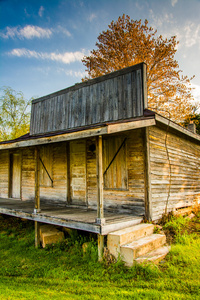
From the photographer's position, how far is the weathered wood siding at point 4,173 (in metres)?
12.0

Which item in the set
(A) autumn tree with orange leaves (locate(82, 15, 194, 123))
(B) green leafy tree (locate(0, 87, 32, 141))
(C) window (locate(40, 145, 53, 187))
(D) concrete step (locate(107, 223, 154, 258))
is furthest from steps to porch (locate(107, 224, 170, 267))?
(B) green leafy tree (locate(0, 87, 32, 141))

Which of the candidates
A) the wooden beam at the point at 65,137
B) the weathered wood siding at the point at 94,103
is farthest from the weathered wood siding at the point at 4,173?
the wooden beam at the point at 65,137

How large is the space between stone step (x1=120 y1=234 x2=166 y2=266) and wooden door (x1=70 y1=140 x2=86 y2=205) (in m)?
3.36

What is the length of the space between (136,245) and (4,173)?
9656 mm

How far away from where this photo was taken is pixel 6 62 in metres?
21.7

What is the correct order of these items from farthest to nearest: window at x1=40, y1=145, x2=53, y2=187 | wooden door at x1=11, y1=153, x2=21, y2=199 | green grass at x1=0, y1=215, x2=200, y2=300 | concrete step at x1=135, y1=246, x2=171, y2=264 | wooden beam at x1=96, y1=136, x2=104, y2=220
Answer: wooden door at x1=11, y1=153, x2=21, y2=199, window at x1=40, y1=145, x2=53, y2=187, wooden beam at x1=96, y1=136, x2=104, y2=220, concrete step at x1=135, y1=246, x2=171, y2=264, green grass at x1=0, y1=215, x2=200, y2=300

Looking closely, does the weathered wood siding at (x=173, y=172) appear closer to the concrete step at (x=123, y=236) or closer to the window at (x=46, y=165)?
the concrete step at (x=123, y=236)

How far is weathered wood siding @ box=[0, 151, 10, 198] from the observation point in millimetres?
11961

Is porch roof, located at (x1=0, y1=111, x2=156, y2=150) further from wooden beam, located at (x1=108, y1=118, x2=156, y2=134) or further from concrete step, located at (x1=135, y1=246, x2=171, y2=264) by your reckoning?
concrete step, located at (x1=135, y1=246, x2=171, y2=264)

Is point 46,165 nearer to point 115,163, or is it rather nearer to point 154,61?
point 115,163

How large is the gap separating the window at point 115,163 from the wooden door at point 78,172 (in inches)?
44.3

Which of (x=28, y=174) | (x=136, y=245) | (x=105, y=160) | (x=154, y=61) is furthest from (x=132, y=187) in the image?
(x=154, y=61)

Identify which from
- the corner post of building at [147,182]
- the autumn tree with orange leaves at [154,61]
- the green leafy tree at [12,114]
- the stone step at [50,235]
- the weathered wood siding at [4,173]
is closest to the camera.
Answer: the corner post of building at [147,182]

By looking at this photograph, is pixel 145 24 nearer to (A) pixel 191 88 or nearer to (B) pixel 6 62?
(A) pixel 191 88
